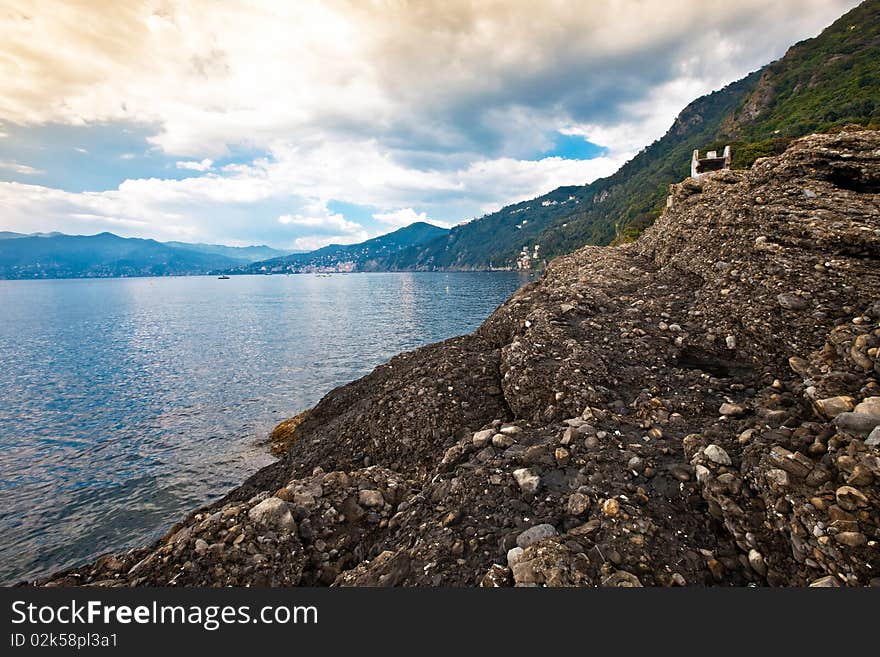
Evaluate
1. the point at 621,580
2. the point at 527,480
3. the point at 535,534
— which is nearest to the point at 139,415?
the point at 527,480

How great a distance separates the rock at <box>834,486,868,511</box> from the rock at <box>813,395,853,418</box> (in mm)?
1349

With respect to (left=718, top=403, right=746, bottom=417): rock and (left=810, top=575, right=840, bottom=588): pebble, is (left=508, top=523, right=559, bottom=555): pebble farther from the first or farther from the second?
(left=718, top=403, right=746, bottom=417): rock

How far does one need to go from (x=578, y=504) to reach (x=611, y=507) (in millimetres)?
408

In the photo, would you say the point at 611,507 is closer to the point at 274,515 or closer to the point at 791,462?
the point at 791,462

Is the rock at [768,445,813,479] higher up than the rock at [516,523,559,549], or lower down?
higher up

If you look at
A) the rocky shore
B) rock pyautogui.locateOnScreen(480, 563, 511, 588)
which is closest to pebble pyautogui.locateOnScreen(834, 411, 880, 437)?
the rocky shore

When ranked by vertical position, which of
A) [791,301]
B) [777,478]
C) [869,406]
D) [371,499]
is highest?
[791,301]

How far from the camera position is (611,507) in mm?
4797

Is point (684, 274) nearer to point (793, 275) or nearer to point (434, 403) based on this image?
point (793, 275)

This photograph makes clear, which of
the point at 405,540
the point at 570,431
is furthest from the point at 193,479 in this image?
the point at 570,431

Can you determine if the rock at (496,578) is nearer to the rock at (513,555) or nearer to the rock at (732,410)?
the rock at (513,555)

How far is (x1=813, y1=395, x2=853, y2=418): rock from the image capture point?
15.5 feet

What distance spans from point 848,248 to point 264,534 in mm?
12084

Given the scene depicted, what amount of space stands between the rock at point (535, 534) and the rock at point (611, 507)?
2.17ft
